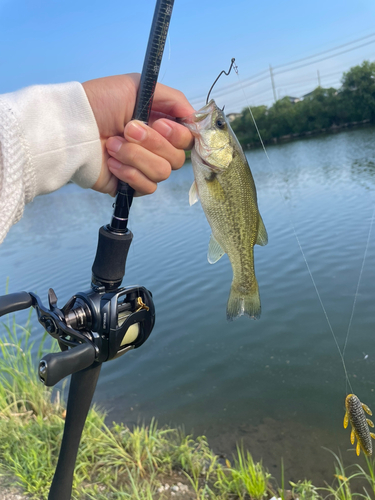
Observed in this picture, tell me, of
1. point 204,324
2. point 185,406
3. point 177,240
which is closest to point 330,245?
point 204,324

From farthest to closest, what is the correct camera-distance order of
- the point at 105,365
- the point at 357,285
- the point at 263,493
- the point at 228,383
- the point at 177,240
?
1. the point at 177,240
2. the point at 357,285
3. the point at 105,365
4. the point at 228,383
5. the point at 263,493

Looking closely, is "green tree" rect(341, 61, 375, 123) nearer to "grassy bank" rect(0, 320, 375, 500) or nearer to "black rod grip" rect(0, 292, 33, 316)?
"grassy bank" rect(0, 320, 375, 500)

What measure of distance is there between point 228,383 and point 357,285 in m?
2.85

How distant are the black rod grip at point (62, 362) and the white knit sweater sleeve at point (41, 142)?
1.84ft

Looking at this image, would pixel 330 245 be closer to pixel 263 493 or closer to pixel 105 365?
pixel 105 365

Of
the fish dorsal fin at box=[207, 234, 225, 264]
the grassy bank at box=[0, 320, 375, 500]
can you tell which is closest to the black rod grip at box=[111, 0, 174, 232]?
the fish dorsal fin at box=[207, 234, 225, 264]

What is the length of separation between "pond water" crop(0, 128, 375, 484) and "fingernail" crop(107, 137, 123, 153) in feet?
10.7

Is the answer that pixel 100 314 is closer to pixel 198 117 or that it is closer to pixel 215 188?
pixel 215 188

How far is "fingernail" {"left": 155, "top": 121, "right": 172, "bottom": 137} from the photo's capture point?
1.54 m

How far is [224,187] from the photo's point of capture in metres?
1.61

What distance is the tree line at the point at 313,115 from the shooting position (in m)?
39.5

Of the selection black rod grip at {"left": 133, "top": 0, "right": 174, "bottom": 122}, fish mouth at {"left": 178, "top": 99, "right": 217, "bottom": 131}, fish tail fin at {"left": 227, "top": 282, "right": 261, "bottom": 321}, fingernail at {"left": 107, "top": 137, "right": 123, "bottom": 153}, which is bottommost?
fish tail fin at {"left": 227, "top": 282, "right": 261, "bottom": 321}

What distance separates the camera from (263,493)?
9.50 feet

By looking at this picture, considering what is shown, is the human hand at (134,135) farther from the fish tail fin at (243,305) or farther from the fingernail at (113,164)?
the fish tail fin at (243,305)
